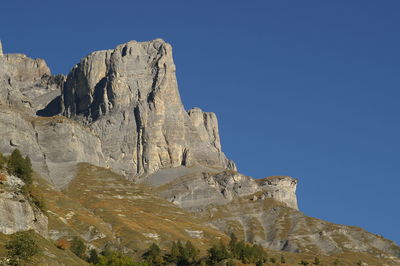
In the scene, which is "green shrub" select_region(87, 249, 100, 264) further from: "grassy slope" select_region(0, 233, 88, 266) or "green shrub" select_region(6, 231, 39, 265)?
"green shrub" select_region(6, 231, 39, 265)

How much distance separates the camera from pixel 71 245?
179625mm

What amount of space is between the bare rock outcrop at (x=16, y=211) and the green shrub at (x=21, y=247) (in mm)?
10563

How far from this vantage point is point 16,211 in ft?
459

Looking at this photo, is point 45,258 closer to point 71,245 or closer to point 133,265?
point 133,265

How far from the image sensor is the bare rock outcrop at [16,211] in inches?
5384

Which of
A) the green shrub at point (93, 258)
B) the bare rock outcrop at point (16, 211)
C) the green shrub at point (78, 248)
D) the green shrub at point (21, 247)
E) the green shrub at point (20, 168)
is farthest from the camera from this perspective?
the green shrub at point (78, 248)

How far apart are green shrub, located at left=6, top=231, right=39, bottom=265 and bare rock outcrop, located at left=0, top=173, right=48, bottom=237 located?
10.6 metres

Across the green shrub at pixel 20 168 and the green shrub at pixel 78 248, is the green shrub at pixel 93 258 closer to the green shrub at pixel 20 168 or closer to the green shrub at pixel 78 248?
the green shrub at pixel 78 248

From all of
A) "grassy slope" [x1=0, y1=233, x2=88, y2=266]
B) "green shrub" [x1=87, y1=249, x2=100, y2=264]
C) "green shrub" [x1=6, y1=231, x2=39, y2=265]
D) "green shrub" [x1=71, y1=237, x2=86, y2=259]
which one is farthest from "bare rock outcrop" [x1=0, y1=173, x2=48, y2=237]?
"green shrub" [x1=87, y1=249, x2=100, y2=264]

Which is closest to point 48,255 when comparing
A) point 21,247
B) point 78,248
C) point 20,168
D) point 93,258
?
point 21,247

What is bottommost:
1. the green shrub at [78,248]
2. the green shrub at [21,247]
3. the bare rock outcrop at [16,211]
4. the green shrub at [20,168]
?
the green shrub at [21,247]

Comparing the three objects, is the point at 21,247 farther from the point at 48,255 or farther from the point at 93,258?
the point at 93,258

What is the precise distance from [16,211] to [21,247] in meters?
20.8

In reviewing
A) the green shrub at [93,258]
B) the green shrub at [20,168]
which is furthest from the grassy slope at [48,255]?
the green shrub at [93,258]
